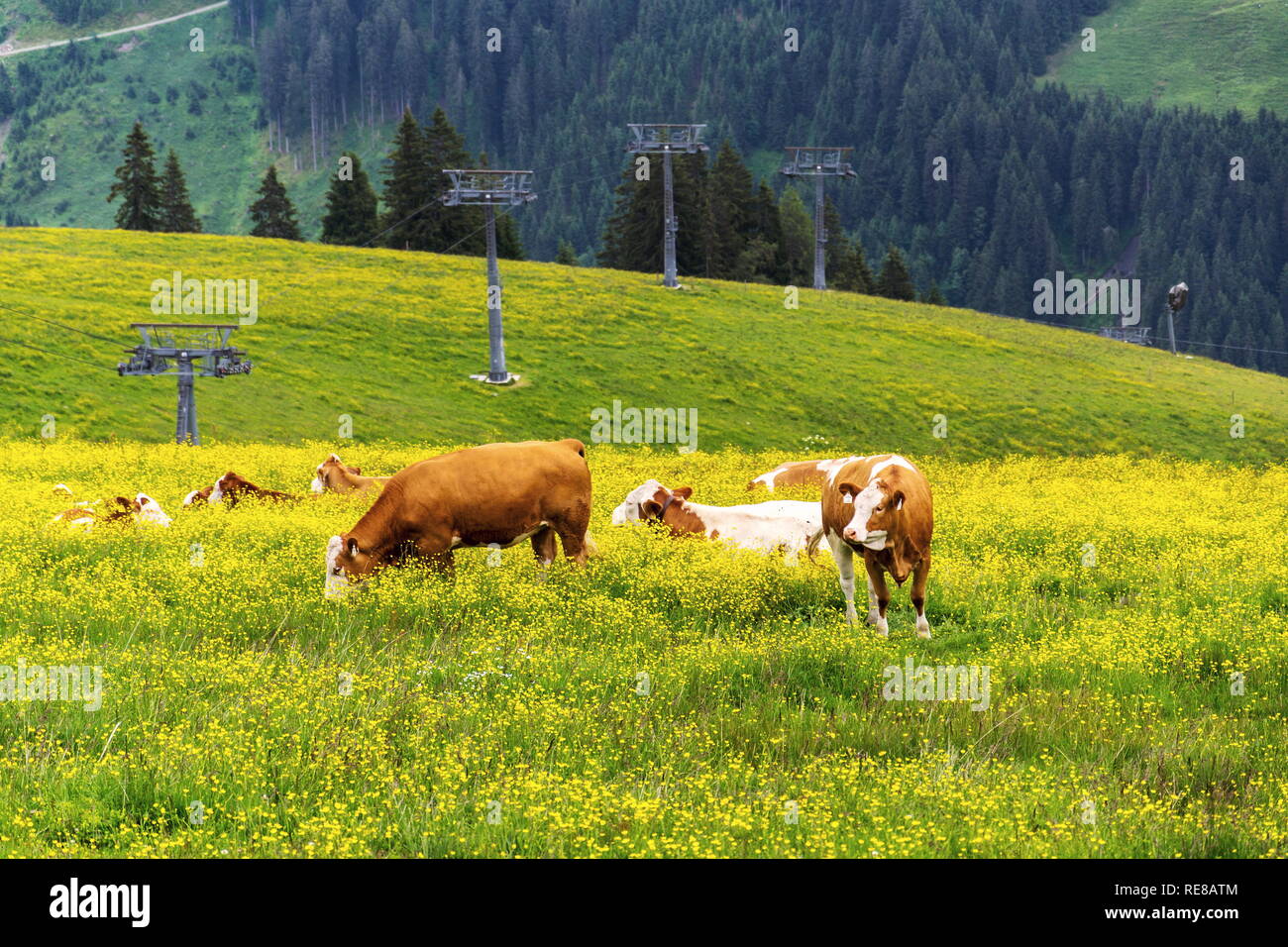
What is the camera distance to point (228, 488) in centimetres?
2059

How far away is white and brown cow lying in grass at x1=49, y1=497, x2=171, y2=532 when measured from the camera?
55.8 ft

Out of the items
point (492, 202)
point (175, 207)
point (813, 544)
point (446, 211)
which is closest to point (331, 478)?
point (813, 544)

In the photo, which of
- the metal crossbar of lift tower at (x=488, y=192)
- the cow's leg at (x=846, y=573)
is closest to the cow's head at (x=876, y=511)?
the cow's leg at (x=846, y=573)

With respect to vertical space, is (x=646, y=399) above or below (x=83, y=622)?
below

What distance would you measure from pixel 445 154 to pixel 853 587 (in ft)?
264

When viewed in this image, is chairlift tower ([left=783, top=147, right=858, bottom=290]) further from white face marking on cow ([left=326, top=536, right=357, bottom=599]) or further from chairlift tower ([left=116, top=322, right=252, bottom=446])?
white face marking on cow ([left=326, top=536, right=357, bottom=599])

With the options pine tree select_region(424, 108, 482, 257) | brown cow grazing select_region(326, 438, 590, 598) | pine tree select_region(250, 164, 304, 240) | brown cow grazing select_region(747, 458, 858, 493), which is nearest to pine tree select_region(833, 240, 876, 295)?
pine tree select_region(424, 108, 482, 257)

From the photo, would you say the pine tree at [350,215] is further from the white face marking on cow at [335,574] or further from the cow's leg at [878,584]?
the cow's leg at [878,584]

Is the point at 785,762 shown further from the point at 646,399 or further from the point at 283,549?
the point at 646,399

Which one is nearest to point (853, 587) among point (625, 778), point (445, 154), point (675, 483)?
point (625, 778)

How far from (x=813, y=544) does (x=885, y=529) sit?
14.3 feet

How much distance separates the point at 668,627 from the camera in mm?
12242
